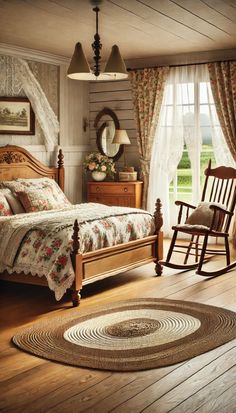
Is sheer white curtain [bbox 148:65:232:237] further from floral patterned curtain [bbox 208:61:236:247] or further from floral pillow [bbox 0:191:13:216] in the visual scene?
floral pillow [bbox 0:191:13:216]

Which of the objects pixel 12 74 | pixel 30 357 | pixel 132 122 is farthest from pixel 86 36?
pixel 30 357

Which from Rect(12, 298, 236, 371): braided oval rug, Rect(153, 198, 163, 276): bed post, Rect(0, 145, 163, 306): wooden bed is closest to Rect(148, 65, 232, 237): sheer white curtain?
Rect(0, 145, 163, 306): wooden bed

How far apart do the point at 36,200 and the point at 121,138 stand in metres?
2.35

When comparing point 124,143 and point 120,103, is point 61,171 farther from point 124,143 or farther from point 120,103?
point 120,103

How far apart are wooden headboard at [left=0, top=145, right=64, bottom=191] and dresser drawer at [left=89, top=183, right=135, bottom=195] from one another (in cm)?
77

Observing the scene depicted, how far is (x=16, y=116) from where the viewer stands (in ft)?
25.3

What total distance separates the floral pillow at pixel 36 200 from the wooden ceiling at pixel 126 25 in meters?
1.74

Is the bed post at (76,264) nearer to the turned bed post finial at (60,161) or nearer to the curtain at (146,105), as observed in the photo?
the turned bed post finial at (60,161)

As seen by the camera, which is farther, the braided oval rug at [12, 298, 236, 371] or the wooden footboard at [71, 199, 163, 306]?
the wooden footboard at [71, 199, 163, 306]

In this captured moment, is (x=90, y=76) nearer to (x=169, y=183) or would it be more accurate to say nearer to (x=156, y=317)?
(x=156, y=317)

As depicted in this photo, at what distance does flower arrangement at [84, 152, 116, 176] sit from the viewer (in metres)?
8.62

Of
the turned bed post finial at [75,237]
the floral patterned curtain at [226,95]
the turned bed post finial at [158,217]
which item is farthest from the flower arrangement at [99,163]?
the turned bed post finial at [75,237]

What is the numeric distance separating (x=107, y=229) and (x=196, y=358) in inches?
79.1

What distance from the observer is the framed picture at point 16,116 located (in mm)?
7496
